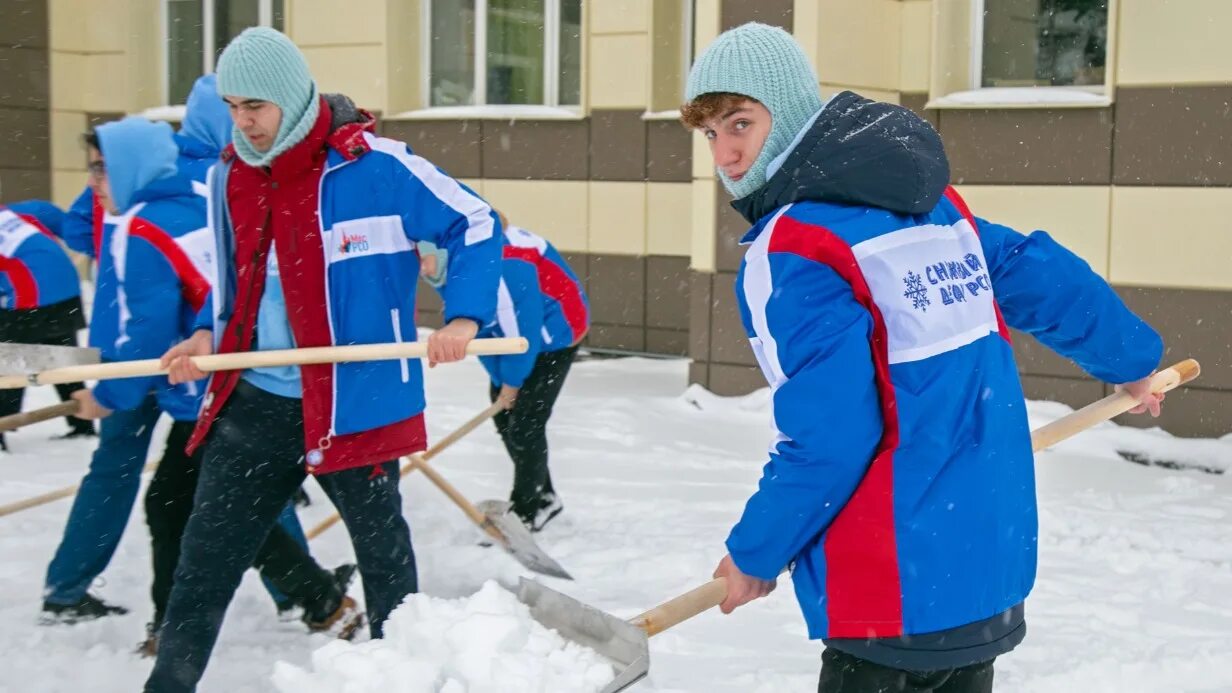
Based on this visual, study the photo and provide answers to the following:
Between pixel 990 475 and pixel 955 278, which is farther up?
pixel 955 278

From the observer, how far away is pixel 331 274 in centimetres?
318

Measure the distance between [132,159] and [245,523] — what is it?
4.14 feet

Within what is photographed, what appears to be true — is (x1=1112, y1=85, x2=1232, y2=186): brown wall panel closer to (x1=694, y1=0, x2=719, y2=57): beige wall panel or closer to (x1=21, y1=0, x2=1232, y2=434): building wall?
(x1=21, y1=0, x2=1232, y2=434): building wall

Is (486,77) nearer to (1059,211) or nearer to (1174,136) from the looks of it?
(1059,211)

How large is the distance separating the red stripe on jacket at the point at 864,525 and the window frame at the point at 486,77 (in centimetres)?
829

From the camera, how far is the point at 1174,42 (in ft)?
23.3

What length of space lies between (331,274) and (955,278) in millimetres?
1528

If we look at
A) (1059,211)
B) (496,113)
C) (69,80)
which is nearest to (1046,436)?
(1059,211)

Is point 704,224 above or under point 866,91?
under

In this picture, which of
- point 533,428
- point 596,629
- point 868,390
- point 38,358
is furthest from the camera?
point 533,428

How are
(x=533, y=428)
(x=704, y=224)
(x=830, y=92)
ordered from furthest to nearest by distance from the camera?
(x=704, y=224)
(x=830, y=92)
(x=533, y=428)

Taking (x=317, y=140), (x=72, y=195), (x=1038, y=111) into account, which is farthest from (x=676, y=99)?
(x=317, y=140)

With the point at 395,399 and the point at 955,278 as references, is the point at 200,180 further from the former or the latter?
the point at 955,278

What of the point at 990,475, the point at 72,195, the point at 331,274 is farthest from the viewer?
the point at 72,195
